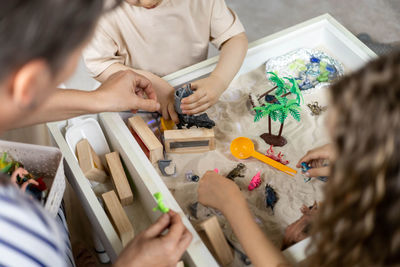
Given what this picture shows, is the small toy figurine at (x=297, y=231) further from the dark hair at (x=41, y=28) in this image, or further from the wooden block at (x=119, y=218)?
the dark hair at (x=41, y=28)

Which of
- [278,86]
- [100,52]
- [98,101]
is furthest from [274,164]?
[100,52]

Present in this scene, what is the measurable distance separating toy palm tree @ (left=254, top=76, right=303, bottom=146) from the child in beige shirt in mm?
159

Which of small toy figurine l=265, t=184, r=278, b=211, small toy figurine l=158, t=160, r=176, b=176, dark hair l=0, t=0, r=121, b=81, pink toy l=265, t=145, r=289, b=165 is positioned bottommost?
small toy figurine l=265, t=184, r=278, b=211

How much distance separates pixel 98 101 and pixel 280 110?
47 centimetres

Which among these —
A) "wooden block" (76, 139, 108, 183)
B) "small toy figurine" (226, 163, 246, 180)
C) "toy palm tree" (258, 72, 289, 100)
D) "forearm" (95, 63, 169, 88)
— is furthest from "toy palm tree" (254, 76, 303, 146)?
"wooden block" (76, 139, 108, 183)

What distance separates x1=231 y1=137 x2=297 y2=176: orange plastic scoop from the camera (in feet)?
3.23

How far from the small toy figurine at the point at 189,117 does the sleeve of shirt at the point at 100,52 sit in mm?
263

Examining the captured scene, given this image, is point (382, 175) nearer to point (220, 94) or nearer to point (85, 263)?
point (220, 94)

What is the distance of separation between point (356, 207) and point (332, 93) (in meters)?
0.15

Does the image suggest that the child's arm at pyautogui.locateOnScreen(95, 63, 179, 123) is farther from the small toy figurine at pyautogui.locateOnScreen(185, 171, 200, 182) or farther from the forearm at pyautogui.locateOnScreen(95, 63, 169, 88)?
the small toy figurine at pyautogui.locateOnScreen(185, 171, 200, 182)

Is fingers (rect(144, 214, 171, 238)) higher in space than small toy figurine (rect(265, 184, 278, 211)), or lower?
higher

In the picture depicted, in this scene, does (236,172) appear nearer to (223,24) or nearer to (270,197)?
(270,197)

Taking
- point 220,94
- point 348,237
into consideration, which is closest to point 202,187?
point 220,94

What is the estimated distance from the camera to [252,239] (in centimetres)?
77
